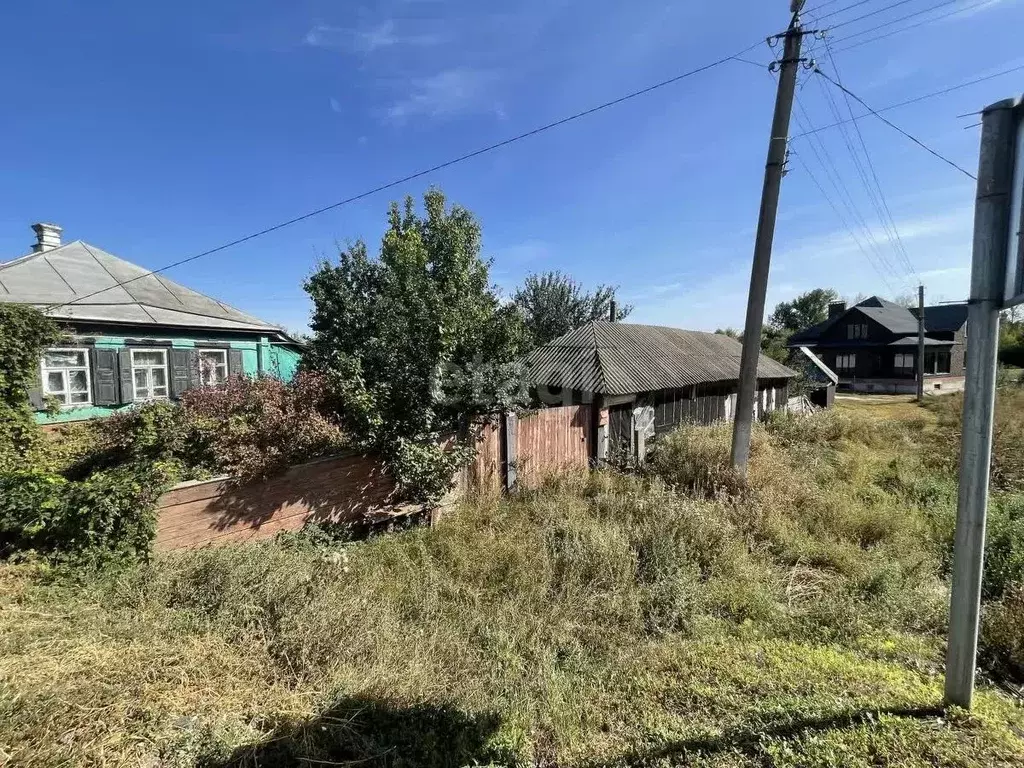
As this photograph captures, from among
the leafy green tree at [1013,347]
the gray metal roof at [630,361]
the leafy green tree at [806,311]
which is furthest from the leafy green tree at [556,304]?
the leafy green tree at [806,311]

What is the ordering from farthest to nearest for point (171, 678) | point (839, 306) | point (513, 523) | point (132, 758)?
point (839, 306) → point (513, 523) → point (171, 678) → point (132, 758)

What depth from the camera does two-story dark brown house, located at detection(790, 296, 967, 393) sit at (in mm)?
30672

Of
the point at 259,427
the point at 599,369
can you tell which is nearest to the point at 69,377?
the point at 259,427

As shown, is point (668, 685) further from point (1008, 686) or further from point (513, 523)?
point (513, 523)

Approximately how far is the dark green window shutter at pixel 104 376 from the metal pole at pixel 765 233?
1361 cm

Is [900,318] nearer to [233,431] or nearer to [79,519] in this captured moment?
[233,431]

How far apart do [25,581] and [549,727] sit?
14.5 ft

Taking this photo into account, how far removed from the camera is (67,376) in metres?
9.80

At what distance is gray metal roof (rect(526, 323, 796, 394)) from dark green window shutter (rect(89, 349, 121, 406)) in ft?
32.9

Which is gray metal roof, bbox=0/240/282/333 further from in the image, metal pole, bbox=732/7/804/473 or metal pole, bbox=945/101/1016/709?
metal pole, bbox=945/101/1016/709

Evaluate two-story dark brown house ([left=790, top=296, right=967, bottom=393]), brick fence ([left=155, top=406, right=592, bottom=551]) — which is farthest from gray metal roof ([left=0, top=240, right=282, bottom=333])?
two-story dark brown house ([left=790, top=296, right=967, bottom=393])

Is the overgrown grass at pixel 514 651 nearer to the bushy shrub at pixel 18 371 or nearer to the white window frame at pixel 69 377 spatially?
the bushy shrub at pixel 18 371

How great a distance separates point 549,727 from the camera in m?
2.79

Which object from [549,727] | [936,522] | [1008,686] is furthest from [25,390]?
[936,522]
